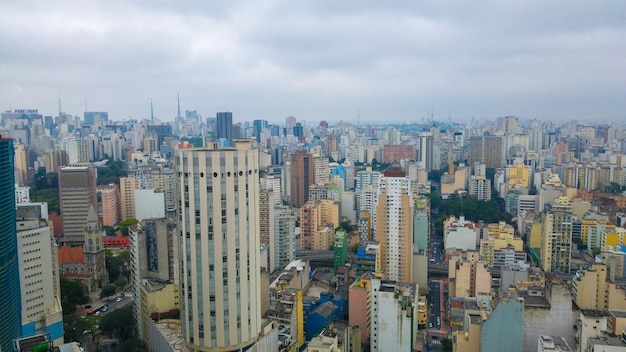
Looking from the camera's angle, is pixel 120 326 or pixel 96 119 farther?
pixel 96 119

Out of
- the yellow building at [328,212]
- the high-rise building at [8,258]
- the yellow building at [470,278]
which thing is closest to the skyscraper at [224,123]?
the yellow building at [328,212]

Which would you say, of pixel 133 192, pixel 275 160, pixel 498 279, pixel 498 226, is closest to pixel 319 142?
pixel 275 160

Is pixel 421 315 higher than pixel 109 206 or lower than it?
lower

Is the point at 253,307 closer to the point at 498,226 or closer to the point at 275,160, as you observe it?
the point at 498,226

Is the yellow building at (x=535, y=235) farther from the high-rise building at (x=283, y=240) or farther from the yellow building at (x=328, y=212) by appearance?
the high-rise building at (x=283, y=240)

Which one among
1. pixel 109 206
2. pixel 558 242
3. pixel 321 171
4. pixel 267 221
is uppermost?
pixel 321 171

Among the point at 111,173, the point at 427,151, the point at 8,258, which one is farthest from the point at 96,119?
the point at 8,258

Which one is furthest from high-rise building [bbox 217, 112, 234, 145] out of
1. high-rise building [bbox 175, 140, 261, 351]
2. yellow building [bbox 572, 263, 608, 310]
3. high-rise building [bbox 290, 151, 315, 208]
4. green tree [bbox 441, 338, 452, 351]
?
high-rise building [bbox 175, 140, 261, 351]

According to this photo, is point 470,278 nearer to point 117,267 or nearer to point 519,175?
point 117,267
